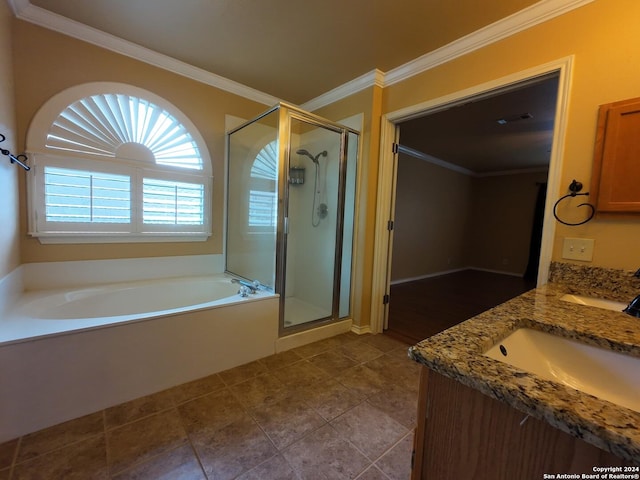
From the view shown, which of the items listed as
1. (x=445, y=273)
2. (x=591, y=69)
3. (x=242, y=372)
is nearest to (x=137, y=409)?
(x=242, y=372)

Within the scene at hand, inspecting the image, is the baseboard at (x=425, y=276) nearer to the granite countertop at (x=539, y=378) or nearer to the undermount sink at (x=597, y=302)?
the undermount sink at (x=597, y=302)

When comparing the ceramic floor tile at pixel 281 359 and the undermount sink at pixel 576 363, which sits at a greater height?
the undermount sink at pixel 576 363

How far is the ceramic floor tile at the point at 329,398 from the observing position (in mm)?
1607

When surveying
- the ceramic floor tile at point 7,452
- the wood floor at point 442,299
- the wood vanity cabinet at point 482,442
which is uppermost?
the wood vanity cabinet at point 482,442

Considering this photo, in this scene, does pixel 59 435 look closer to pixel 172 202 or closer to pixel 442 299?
pixel 172 202

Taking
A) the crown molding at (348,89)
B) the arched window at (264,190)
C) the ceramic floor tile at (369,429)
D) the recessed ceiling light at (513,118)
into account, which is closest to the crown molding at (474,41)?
the crown molding at (348,89)

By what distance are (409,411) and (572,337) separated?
1.11 meters

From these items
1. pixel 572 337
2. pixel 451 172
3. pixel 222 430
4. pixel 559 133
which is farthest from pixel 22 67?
pixel 451 172

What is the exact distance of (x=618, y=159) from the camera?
1354 millimetres

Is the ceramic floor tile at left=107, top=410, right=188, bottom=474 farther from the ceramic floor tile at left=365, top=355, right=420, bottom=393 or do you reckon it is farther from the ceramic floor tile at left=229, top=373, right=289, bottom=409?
the ceramic floor tile at left=365, top=355, right=420, bottom=393

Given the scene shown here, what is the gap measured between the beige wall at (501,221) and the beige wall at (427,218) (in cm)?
40

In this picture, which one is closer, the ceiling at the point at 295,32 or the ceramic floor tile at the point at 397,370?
the ceiling at the point at 295,32

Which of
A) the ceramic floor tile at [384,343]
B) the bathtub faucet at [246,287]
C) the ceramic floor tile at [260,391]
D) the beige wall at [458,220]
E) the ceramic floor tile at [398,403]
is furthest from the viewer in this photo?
the beige wall at [458,220]

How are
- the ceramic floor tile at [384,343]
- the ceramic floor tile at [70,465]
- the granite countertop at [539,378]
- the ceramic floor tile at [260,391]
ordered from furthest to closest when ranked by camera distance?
the ceramic floor tile at [384,343], the ceramic floor tile at [260,391], the ceramic floor tile at [70,465], the granite countertop at [539,378]
